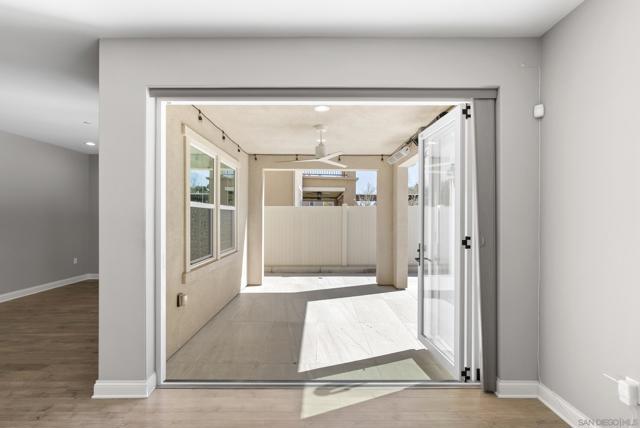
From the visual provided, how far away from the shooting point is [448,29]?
8.29 ft

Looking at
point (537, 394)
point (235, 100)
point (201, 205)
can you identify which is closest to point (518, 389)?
point (537, 394)

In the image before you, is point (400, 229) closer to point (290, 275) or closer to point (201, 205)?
point (290, 275)

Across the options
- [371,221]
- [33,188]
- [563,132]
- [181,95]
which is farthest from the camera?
[371,221]

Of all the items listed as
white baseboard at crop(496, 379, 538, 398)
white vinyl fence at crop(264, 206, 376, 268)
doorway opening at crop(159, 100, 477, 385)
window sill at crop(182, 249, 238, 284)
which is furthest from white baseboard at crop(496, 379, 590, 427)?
white vinyl fence at crop(264, 206, 376, 268)

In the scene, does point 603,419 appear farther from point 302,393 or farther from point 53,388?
point 53,388

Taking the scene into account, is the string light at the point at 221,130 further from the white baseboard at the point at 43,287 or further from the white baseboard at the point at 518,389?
the white baseboard at the point at 43,287

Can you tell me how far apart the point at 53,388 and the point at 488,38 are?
3882 mm

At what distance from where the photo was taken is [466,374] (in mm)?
2818

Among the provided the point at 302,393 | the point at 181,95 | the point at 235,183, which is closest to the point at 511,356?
the point at 302,393

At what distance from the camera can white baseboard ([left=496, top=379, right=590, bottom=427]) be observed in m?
2.33

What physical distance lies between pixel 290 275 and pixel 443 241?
517 centimetres

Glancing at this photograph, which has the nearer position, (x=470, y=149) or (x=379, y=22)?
(x=379, y=22)

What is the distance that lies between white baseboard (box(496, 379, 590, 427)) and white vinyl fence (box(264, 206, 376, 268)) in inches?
242

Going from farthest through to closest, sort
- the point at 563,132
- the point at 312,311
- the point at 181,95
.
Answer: the point at 312,311, the point at 181,95, the point at 563,132
